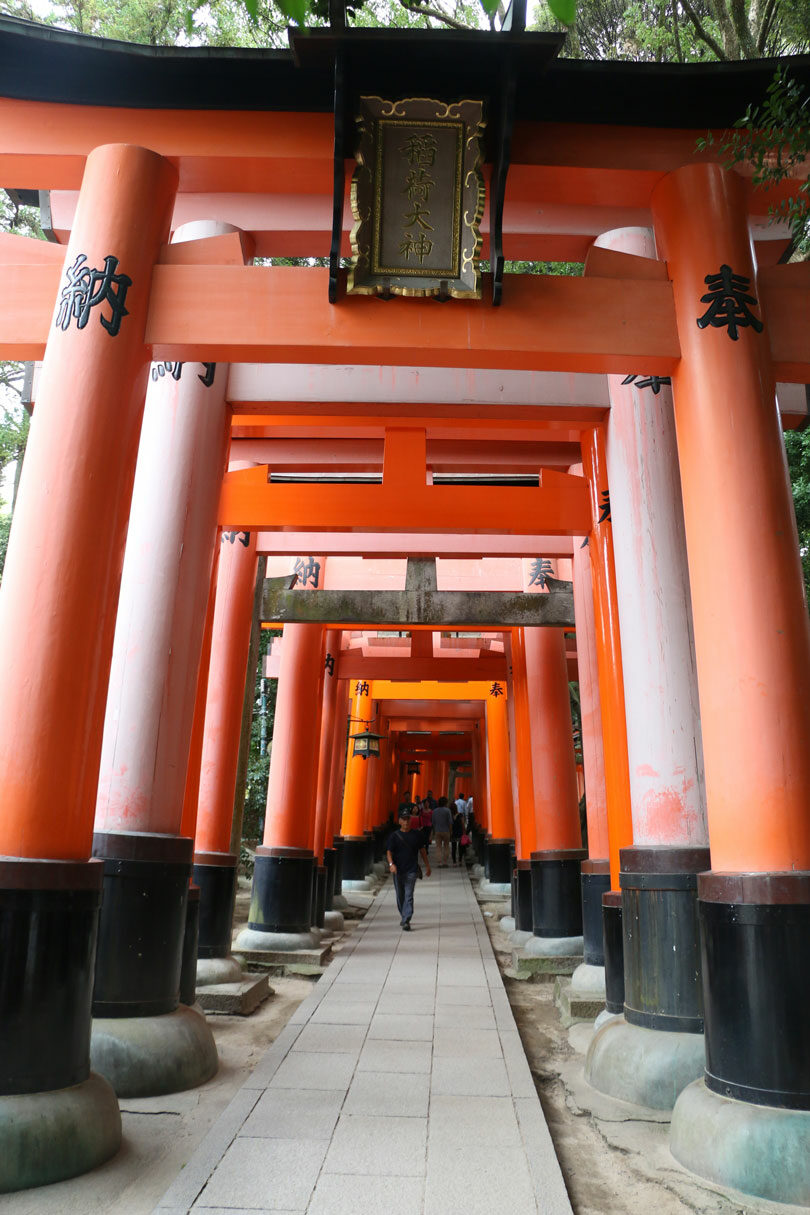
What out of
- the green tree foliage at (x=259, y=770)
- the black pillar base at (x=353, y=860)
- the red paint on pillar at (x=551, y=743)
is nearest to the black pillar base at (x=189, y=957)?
the red paint on pillar at (x=551, y=743)

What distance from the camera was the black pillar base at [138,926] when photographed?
15.8ft

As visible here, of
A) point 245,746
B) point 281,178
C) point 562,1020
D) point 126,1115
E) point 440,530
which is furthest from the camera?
point 245,746

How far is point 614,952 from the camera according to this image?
5.79 metres

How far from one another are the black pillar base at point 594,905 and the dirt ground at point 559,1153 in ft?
5.38

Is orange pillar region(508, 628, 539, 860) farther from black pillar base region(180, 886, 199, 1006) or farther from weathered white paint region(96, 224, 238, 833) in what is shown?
weathered white paint region(96, 224, 238, 833)

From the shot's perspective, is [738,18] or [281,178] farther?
[738,18]

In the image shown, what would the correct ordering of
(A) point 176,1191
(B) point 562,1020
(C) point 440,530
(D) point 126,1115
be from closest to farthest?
(A) point 176,1191 < (D) point 126,1115 < (B) point 562,1020 < (C) point 440,530

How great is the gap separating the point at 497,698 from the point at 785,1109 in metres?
15.8

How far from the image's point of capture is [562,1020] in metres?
7.04

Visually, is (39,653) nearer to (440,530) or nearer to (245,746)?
(440,530)

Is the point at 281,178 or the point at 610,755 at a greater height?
the point at 281,178

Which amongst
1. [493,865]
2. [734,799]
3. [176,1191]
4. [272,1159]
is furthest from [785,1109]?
[493,865]

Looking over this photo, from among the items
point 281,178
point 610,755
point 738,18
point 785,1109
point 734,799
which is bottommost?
point 785,1109

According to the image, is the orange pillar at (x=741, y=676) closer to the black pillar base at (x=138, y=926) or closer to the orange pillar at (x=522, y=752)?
the black pillar base at (x=138, y=926)
